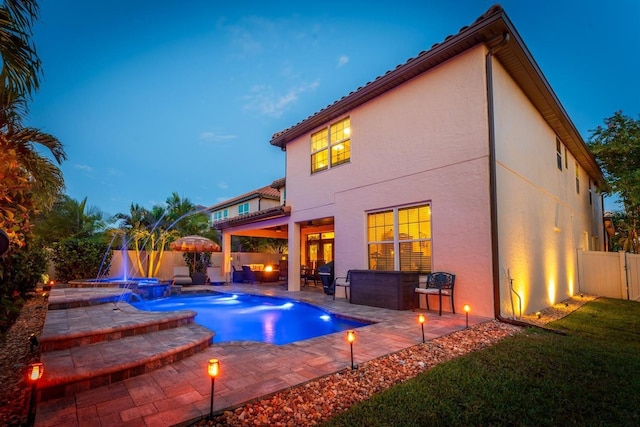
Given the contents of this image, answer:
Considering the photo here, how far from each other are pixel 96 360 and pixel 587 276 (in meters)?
15.7

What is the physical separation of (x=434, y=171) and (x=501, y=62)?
2.95m

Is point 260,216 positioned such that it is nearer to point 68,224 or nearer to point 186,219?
point 186,219

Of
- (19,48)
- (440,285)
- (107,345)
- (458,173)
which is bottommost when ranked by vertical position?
(107,345)

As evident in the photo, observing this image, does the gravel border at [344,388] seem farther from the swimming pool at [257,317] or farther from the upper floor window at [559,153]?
the upper floor window at [559,153]

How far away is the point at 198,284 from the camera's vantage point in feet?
50.1

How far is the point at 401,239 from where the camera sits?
8570mm

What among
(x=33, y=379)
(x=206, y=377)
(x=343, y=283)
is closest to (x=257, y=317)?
(x=343, y=283)

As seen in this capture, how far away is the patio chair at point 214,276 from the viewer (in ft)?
51.1

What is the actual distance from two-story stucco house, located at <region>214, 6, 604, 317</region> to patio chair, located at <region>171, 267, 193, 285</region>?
5366 mm

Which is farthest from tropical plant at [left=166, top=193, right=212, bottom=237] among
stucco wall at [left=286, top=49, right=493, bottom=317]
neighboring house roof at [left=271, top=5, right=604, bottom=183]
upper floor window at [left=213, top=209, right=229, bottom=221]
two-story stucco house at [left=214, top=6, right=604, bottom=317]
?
stucco wall at [left=286, top=49, right=493, bottom=317]

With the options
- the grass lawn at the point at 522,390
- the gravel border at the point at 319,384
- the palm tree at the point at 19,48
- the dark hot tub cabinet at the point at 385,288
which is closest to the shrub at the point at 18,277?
the gravel border at the point at 319,384

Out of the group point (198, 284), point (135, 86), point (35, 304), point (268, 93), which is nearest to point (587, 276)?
point (198, 284)

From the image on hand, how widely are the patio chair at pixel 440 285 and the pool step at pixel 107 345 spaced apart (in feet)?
15.6

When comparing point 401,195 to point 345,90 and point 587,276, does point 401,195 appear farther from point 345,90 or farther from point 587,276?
point 345,90
